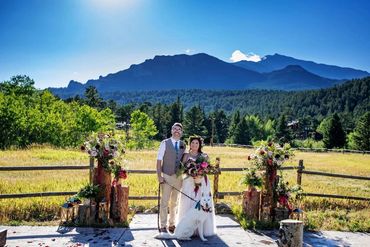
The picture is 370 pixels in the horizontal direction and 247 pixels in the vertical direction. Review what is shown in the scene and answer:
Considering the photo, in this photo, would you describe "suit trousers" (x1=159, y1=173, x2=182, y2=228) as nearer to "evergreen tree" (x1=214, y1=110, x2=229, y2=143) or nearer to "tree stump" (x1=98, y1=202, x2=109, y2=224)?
"tree stump" (x1=98, y1=202, x2=109, y2=224)

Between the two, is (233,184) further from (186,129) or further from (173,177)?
(186,129)

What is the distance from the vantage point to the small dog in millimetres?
7668

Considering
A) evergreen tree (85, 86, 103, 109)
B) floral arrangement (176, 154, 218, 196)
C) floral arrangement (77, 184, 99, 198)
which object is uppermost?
evergreen tree (85, 86, 103, 109)

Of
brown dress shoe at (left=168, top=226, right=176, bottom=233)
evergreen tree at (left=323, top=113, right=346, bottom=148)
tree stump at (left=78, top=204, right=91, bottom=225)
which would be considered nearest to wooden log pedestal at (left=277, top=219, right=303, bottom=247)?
brown dress shoe at (left=168, top=226, right=176, bottom=233)

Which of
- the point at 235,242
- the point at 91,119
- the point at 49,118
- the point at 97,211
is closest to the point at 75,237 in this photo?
the point at 97,211

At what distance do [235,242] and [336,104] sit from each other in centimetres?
15872

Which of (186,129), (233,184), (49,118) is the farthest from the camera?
(186,129)

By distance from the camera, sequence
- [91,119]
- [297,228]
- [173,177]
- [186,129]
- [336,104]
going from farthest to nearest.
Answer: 1. [336,104]
2. [186,129]
3. [91,119]
4. [173,177]
5. [297,228]

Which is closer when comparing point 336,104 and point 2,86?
point 2,86

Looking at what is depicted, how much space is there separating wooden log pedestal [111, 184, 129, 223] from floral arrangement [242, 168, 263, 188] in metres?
3.10

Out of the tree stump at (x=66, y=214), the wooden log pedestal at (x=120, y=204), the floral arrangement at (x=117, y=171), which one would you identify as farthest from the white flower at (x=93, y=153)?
the tree stump at (x=66, y=214)

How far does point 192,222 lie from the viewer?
7.75m

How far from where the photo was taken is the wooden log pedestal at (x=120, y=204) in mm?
8805

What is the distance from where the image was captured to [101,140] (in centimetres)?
903
